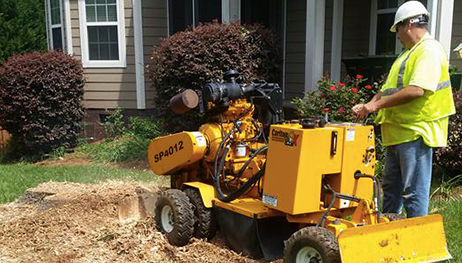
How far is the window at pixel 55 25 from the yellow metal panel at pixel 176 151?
7491 millimetres

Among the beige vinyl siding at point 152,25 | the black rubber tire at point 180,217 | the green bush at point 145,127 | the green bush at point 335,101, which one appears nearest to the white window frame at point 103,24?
the beige vinyl siding at point 152,25

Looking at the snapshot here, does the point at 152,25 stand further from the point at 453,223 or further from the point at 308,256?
the point at 308,256

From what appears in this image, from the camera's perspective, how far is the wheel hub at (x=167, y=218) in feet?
15.2

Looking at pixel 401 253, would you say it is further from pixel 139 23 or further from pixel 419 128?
pixel 139 23

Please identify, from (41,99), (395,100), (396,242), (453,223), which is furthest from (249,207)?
(41,99)

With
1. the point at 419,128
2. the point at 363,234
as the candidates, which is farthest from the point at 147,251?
the point at 419,128

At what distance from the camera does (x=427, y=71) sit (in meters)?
3.65

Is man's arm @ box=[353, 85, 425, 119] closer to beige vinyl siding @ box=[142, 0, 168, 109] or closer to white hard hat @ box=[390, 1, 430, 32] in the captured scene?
white hard hat @ box=[390, 1, 430, 32]

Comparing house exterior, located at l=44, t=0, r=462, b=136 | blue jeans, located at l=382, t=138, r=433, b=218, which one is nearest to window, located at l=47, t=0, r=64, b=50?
house exterior, located at l=44, t=0, r=462, b=136

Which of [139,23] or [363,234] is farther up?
[139,23]

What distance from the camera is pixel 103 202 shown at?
562 centimetres

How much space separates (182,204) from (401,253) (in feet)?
6.36

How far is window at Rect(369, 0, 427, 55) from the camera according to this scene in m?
10.1

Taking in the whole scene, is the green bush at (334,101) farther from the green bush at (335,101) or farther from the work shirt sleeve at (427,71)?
the work shirt sleeve at (427,71)
